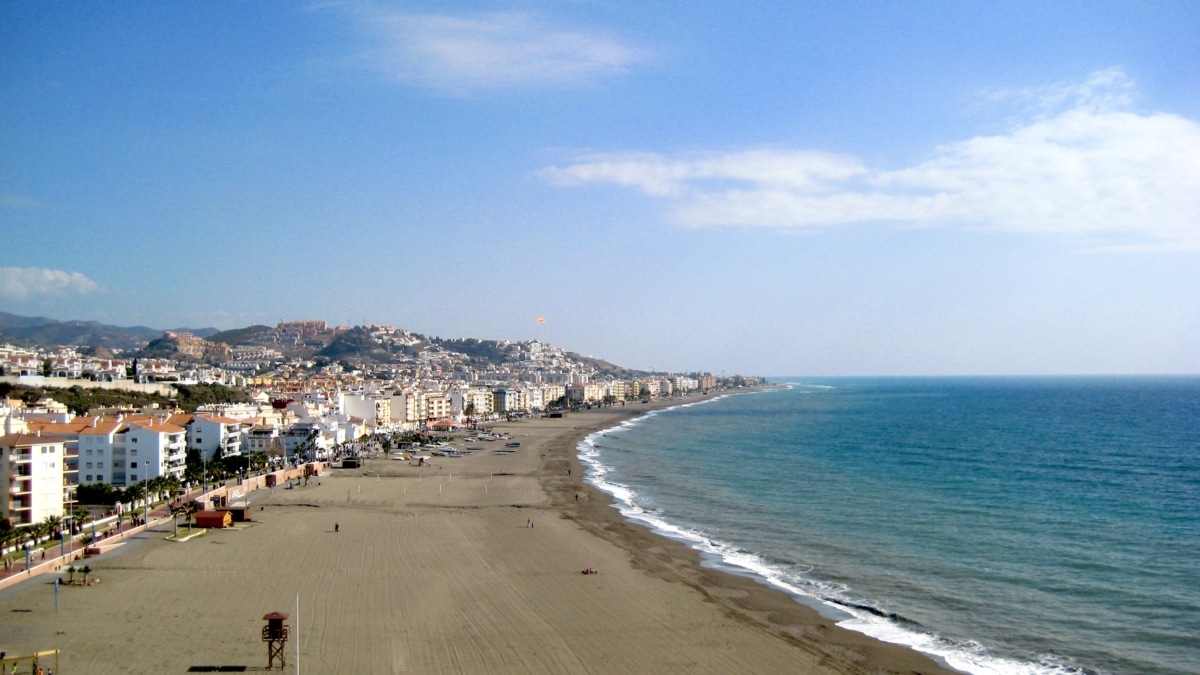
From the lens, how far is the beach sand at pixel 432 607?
624 inches

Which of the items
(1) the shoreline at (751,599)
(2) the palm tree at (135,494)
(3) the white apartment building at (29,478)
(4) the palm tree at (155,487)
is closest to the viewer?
(1) the shoreline at (751,599)

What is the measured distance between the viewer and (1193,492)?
124 ft

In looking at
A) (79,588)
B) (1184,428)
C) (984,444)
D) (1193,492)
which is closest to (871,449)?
(984,444)

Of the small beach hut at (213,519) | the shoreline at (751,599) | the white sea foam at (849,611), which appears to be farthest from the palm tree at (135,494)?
the white sea foam at (849,611)

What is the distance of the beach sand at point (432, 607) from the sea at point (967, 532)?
1.88 m

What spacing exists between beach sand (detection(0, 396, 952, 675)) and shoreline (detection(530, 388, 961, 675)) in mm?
64

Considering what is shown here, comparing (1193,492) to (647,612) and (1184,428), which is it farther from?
(1184,428)

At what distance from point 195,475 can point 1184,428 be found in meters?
77.6

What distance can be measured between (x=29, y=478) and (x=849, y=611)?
26697mm

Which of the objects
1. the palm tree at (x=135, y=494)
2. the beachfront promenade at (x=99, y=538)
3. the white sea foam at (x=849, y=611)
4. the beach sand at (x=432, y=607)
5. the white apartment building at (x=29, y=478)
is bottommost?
the white sea foam at (x=849, y=611)

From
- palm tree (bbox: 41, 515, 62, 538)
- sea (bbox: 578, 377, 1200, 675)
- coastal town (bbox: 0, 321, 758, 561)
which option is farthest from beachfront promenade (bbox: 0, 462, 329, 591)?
sea (bbox: 578, 377, 1200, 675)

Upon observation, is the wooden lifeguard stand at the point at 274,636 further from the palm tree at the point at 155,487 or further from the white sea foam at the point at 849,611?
the palm tree at the point at 155,487

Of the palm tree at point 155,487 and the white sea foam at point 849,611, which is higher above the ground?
the palm tree at point 155,487

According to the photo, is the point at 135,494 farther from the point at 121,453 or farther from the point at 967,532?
the point at 967,532
